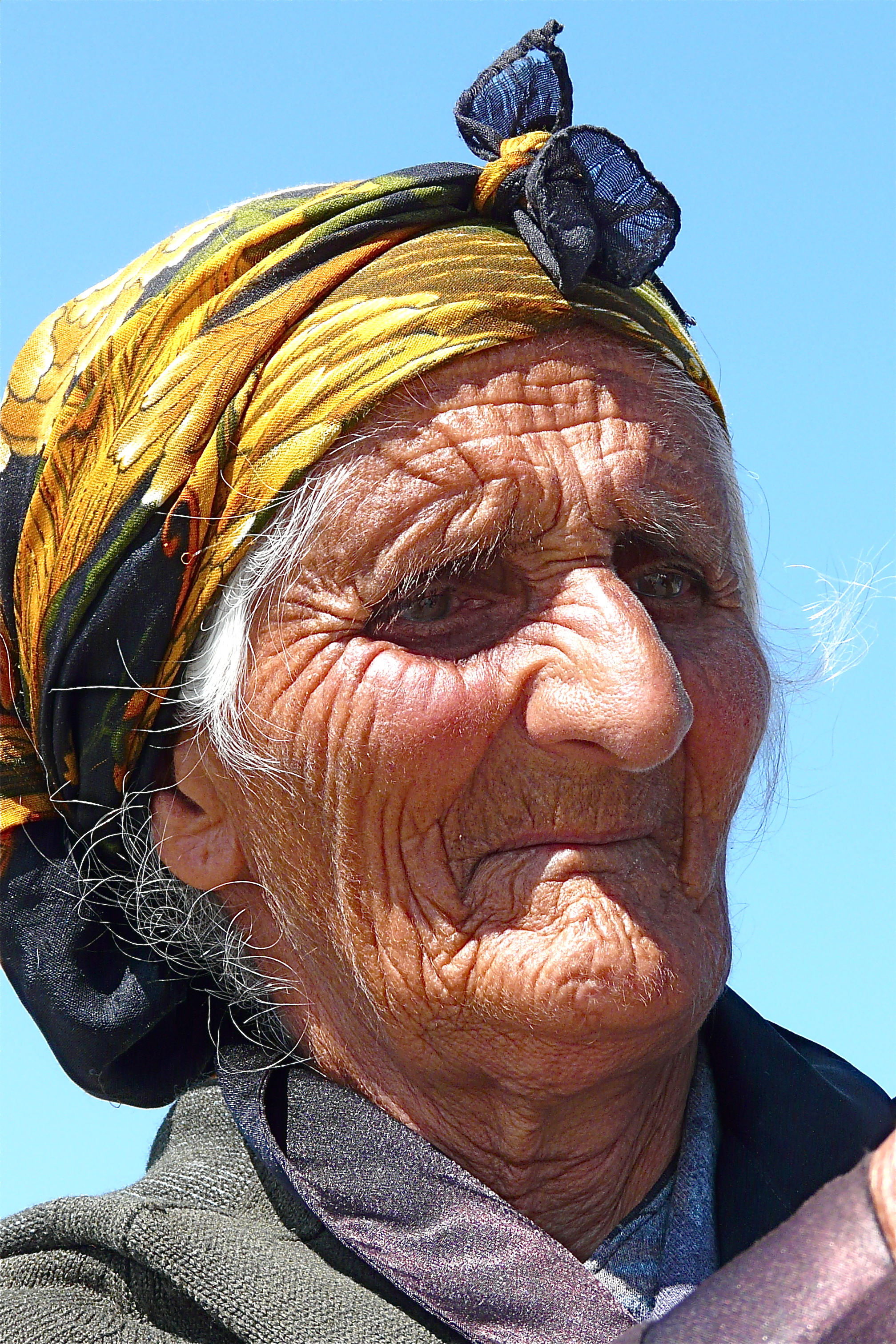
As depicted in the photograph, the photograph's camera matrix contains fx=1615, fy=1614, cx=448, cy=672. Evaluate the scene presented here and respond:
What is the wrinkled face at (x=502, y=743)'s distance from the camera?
7.93ft

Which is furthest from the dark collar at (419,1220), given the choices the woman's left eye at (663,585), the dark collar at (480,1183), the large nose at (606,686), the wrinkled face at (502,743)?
the woman's left eye at (663,585)

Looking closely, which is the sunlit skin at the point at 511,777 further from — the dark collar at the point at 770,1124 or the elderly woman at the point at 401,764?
the dark collar at the point at 770,1124

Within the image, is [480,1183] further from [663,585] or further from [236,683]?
[663,585]

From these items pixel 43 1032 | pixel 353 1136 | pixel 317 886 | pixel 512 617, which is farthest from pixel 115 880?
pixel 512 617

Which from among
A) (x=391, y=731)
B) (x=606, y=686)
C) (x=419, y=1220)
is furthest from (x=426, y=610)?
(x=419, y=1220)

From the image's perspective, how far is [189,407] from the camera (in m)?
2.62

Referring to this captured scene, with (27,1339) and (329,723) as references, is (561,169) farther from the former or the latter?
(27,1339)

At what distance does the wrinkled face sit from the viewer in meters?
2.42

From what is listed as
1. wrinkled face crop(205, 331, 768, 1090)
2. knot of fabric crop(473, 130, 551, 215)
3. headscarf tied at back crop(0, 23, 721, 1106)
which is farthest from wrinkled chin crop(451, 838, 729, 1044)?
knot of fabric crop(473, 130, 551, 215)

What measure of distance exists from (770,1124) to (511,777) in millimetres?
793

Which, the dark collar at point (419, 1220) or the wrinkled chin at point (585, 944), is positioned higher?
the wrinkled chin at point (585, 944)

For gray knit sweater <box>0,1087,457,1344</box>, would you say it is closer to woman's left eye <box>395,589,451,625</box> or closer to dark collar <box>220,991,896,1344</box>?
dark collar <box>220,991,896,1344</box>

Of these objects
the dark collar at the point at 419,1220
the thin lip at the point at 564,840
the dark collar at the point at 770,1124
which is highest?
the thin lip at the point at 564,840

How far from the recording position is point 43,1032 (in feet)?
9.38
